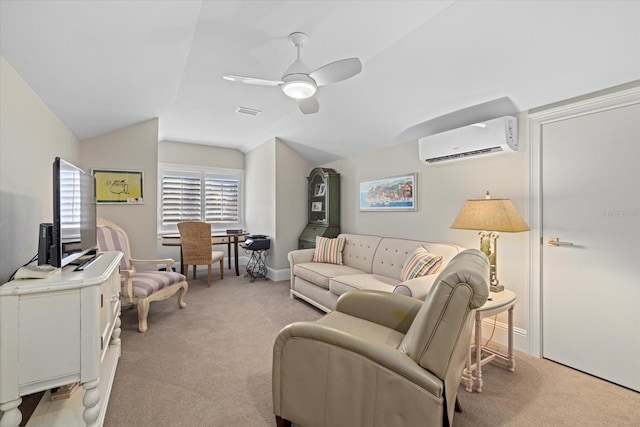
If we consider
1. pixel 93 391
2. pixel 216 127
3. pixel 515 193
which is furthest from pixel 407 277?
pixel 216 127

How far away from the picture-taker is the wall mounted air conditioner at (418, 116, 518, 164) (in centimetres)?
255

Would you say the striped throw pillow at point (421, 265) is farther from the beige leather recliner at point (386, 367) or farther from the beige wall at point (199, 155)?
the beige wall at point (199, 155)

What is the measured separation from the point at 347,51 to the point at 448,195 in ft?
5.84

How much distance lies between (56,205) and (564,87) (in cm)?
341

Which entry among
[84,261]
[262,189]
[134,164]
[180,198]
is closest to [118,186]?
[134,164]

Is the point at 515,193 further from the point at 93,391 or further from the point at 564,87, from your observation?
the point at 93,391

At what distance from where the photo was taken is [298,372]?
1.55 meters

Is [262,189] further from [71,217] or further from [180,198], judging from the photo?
[71,217]

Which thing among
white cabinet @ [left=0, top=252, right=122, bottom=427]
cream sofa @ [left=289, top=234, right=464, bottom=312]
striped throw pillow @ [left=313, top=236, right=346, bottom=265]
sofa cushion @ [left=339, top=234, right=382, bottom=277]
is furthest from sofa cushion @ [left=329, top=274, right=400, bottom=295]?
white cabinet @ [left=0, top=252, right=122, bottom=427]

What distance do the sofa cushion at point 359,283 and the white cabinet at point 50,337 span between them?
2.11 m

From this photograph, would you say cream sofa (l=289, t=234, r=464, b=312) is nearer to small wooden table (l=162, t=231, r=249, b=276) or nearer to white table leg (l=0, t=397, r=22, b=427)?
small wooden table (l=162, t=231, r=249, b=276)

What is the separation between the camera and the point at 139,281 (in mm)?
3197

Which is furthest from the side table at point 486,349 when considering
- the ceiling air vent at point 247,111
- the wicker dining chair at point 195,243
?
the wicker dining chair at point 195,243

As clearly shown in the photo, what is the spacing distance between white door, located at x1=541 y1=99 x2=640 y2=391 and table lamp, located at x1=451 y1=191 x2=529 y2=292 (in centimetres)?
38
